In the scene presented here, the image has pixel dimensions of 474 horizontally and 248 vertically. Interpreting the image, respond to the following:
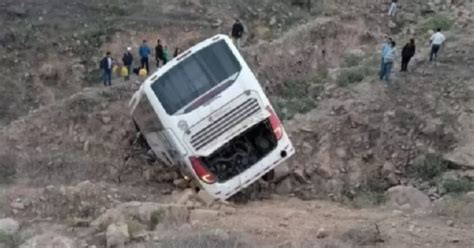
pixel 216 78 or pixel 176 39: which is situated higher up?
pixel 216 78

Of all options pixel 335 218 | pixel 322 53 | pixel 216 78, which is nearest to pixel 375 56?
pixel 322 53

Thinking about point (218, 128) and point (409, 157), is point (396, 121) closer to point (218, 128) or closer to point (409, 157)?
point (409, 157)

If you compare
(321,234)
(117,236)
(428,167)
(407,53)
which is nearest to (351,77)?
(407,53)

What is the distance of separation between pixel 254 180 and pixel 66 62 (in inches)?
340

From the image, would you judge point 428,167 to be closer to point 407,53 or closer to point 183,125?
point 407,53

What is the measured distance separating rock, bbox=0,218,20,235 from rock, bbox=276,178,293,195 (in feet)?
15.4

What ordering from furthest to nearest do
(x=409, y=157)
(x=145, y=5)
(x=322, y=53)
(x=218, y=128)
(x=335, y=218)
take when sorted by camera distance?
(x=145, y=5), (x=322, y=53), (x=409, y=157), (x=218, y=128), (x=335, y=218)

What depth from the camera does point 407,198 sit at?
14219 millimetres

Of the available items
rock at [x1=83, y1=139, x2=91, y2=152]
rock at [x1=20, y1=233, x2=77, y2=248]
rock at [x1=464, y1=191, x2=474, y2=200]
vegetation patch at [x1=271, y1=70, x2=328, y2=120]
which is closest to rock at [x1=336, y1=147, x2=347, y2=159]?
vegetation patch at [x1=271, y1=70, x2=328, y2=120]

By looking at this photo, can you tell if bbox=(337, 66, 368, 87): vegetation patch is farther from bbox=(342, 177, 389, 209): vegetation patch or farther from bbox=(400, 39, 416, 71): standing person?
bbox=(342, 177, 389, 209): vegetation patch

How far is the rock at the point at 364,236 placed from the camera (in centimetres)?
1177

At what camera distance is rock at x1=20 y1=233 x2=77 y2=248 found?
1205 centimetres

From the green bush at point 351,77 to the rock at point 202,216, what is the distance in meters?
6.17

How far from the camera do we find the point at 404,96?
17219 millimetres
